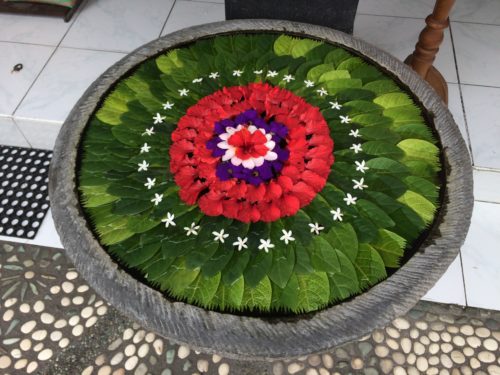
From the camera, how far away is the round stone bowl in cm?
84

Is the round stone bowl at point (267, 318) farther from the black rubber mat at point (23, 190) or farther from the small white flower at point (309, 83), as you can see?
the black rubber mat at point (23, 190)

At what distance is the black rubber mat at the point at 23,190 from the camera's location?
1833mm

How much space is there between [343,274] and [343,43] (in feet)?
2.56

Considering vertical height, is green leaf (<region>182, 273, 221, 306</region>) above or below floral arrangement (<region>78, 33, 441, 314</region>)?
below

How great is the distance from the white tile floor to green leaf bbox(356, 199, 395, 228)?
0.79 m

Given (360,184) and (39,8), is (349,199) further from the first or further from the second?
(39,8)

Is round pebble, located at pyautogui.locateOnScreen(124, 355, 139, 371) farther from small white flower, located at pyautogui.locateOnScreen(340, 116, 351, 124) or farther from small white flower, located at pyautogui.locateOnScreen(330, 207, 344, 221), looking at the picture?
small white flower, located at pyautogui.locateOnScreen(340, 116, 351, 124)

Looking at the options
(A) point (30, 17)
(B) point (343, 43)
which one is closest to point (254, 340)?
(B) point (343, 43)

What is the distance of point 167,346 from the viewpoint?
1492mm

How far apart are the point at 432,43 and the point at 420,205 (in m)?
1.05

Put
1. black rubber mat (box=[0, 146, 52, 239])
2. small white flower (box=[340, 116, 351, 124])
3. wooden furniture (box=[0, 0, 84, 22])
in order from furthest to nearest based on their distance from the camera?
1. wooden furniture (box=[0, 0, 84, 22])
2. black rubber mat (box=[0, 146, 52, 239])
3. small white flower (box=[340, 116, 351, 124])

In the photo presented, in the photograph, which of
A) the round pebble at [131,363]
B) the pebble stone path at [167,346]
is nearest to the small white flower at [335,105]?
the pebble stone path at [167,346]

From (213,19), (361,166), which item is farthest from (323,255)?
(213,19)

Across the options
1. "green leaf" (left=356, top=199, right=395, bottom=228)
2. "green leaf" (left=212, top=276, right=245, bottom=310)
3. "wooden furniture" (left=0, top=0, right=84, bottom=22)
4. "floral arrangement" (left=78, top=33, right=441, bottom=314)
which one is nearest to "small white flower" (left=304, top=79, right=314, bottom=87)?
"floral arrangement" (left=78, top=33, right=441, bottom=314)
